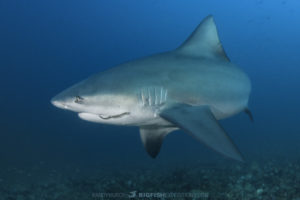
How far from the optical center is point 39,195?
5953mm

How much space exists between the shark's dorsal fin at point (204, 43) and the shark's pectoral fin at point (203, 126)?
1.70 m

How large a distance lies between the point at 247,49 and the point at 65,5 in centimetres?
11256

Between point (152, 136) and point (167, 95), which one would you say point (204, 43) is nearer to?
point (167, 95)

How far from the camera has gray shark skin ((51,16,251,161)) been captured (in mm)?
2992

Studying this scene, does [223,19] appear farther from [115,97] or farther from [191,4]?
[115,97]

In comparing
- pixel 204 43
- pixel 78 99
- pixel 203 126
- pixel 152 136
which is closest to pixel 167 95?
pixel 203 126

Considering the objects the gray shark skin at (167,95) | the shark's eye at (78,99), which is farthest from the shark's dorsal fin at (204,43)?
the shark's eye at (78,99)

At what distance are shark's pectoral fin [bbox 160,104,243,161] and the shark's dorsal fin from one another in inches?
67.0

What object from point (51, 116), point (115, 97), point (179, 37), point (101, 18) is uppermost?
point (179, 37)

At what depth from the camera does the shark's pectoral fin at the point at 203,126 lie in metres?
2.42

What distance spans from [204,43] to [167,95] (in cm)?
207

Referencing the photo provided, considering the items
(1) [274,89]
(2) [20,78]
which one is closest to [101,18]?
(2) [20,78]

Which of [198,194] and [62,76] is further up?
[62,76]

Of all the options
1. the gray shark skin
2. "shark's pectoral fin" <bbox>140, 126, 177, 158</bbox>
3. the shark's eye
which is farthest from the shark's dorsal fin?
the shark's eye
